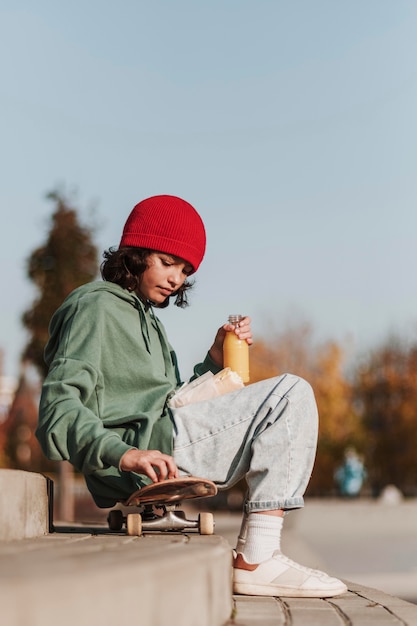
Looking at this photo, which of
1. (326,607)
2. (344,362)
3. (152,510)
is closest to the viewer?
(326,607)

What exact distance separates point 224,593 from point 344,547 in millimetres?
13625

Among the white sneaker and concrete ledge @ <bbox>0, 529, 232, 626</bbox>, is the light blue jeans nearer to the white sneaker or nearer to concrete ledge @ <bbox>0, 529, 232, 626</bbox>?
the white sneaker

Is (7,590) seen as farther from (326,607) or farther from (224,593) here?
(326,607)

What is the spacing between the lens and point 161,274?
12.7 feet

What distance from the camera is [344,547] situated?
15875 millimetres

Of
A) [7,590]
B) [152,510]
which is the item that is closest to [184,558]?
[7,590]

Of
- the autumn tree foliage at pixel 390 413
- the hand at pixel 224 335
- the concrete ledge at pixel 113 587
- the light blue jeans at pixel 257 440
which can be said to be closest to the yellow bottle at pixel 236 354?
the hand at pixel 224 335

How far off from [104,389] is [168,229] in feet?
2.13

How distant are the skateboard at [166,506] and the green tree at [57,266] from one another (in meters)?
12.4

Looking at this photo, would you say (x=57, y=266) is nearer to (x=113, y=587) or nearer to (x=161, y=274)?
(x=161, y=274)

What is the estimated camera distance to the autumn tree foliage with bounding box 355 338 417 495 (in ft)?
146

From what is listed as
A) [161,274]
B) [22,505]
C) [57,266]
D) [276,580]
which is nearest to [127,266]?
[161,274]

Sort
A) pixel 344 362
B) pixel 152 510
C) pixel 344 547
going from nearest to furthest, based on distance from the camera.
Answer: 1. pixel 152 510
2. pixel 344 547
3. pixel 344 362

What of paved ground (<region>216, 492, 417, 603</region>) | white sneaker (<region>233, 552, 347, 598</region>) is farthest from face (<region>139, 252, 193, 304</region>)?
paved ground (<region>216, 492, 417, 603</region>)
